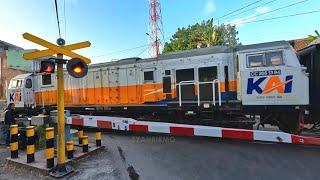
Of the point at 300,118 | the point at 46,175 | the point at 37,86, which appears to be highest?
the point at 37,86

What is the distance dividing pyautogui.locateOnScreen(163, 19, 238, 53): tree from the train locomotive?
98.5 ft

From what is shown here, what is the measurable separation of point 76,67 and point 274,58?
7017 millimetres

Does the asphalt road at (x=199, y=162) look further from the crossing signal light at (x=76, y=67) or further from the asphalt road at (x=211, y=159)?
the crossing signal light at (x=76, y=67)

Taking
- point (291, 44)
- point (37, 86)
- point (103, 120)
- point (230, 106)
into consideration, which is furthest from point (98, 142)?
point (37, 86)

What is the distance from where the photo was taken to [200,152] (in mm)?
9445

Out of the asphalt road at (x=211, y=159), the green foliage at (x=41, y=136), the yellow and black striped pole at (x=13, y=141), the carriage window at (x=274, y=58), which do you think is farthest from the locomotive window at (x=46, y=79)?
the carriage window at (x=274, y=58)

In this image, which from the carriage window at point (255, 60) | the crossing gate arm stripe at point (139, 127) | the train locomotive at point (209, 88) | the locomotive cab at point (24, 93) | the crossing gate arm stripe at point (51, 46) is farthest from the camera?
the locomotive cab at point (24, 93)

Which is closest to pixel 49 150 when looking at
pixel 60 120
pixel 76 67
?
pixel 60 120

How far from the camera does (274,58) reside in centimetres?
1100

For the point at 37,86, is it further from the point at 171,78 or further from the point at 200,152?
the point at 200,152

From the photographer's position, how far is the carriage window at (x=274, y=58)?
35.8ft

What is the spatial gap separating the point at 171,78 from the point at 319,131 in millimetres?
6121

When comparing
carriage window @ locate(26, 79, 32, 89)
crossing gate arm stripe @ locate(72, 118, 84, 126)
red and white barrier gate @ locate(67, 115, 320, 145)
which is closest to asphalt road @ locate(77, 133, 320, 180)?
red and white barrier gate @ locate(67, 115, 320, 145)

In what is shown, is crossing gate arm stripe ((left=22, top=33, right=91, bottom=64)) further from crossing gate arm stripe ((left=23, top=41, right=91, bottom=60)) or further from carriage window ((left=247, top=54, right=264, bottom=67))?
carriage window ((left=247, top=54, right=264, bottom=67))
